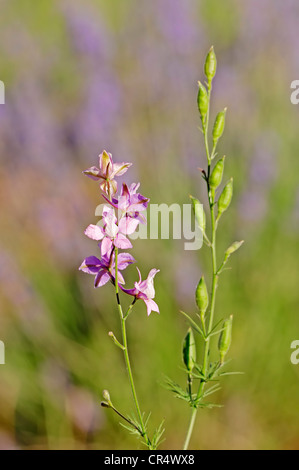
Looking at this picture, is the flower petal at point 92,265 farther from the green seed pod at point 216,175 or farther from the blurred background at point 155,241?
the blurred background at point 155,241

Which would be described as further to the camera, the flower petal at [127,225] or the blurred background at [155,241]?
the blurred background at [155,241]

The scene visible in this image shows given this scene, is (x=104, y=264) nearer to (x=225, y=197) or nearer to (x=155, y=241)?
(x=225, y=197)

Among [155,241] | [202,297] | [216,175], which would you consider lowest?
[155,241]

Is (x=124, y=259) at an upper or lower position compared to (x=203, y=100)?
lower

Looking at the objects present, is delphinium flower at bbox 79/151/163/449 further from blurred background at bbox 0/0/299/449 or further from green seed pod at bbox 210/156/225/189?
blurred background at bbox 0/0/299/449

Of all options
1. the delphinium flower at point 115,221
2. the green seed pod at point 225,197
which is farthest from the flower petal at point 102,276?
the green seed pod at point 225,197

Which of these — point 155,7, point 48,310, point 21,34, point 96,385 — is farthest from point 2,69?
point 96,385

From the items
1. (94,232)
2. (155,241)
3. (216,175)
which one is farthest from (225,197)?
(155,241)

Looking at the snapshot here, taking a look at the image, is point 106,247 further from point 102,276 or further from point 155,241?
point 155,241

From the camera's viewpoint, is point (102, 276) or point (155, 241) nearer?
point (102, 276)
